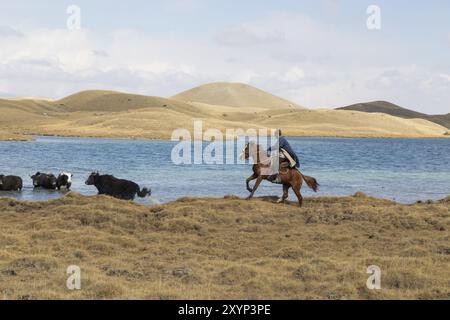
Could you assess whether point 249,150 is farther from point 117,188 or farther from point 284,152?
point 117,188

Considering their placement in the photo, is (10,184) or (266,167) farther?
(10,184)

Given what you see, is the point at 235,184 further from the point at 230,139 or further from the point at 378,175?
the point at 230,139

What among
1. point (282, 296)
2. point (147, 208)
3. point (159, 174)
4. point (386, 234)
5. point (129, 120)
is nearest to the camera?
point (282, 296)

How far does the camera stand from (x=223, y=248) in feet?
51.5

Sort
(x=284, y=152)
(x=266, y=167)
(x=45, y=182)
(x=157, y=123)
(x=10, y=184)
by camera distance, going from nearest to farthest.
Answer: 1. (x=284, y=152)
2. (x=266, y=167)
3. (x=10, y=184)
4. (x=45, y=182)
5. (x=157, y=123)

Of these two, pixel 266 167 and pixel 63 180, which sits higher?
pixel 266 167

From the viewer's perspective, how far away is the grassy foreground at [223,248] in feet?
37.7

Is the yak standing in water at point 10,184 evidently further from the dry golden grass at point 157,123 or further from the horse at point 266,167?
the dry golden grass at point 157,123

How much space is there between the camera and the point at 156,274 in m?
12.7

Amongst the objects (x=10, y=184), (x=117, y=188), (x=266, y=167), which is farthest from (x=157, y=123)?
(x=266, y=167)

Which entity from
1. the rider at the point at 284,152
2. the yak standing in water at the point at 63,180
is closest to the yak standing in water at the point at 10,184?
the yak standing in water at the point at 63,180

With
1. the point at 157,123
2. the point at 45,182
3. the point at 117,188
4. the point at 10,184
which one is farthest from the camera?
the point at 157,123
